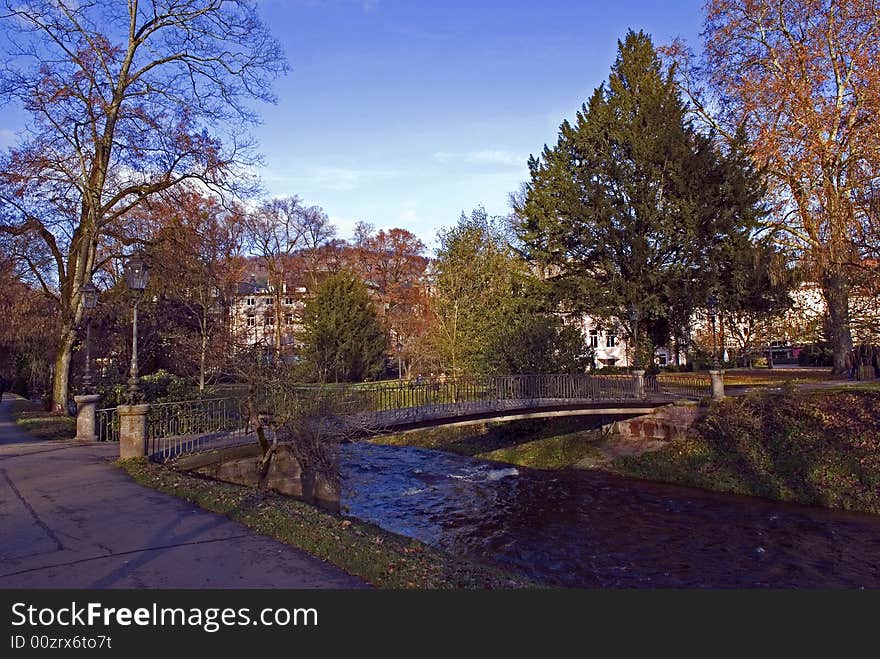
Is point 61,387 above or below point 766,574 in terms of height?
above

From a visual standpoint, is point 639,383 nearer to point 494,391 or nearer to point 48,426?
point 494,391

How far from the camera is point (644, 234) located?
29500mm

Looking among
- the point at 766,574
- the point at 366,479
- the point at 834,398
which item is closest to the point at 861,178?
the point at 834,398

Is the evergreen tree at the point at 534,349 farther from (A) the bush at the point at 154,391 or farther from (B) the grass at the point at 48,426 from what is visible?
(B) the grass at the point at 48,426

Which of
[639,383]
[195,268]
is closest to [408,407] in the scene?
[639,383]

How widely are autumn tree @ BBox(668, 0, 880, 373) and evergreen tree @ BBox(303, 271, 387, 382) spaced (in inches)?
939

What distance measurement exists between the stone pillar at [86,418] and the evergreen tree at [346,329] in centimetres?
2368

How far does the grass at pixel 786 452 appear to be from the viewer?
1528 cm

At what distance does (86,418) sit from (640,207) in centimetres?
2422

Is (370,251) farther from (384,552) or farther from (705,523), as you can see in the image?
(384,552)

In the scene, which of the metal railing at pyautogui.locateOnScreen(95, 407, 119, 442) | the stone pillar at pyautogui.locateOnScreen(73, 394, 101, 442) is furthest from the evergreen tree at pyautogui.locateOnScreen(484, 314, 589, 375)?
the stone pillar at pyautogui.locateOnScreen(73, 394, 101, 442)

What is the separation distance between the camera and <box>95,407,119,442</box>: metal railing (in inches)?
618

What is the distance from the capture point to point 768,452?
57.0 ft

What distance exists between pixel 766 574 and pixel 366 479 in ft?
38.3
